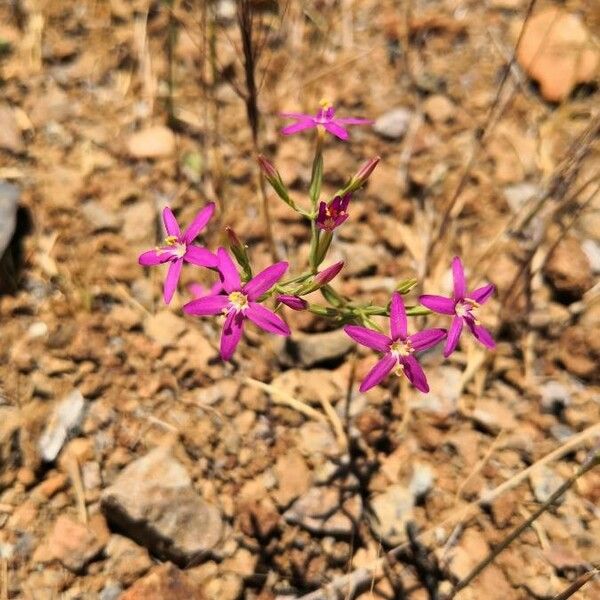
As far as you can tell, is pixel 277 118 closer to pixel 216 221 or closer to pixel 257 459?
pixel 216 221

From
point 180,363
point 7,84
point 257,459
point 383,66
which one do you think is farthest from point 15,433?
point 383,66

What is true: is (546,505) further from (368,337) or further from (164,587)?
(164,587)

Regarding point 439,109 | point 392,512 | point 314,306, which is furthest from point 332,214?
point 439,109

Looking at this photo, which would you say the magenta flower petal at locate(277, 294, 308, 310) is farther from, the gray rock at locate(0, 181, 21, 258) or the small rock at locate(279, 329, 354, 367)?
the gray rock at locate(0, 181, 21, 258)

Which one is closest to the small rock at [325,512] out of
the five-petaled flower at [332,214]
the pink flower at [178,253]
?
the pink flower at [178,253]

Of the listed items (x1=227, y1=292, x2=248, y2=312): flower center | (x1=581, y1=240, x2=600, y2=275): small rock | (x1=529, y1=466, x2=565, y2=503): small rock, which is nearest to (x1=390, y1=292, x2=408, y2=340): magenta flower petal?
(x1=227, y1=292, x2=248, y2=312): flower center

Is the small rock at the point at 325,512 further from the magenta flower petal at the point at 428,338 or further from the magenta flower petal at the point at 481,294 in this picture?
the magenta flower petal at the point at 481,294
